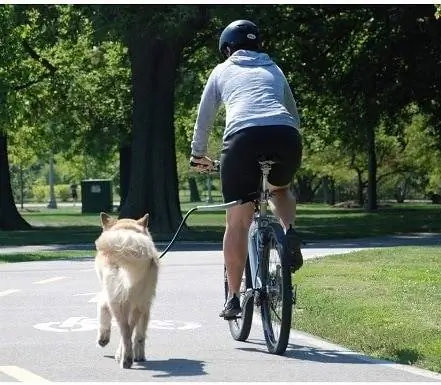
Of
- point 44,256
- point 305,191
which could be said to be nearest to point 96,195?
point 305,191

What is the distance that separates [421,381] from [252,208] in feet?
6.36

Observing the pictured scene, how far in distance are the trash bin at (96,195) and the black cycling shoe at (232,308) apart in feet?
164

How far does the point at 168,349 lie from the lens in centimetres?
789

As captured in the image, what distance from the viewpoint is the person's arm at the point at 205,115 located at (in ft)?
25.3

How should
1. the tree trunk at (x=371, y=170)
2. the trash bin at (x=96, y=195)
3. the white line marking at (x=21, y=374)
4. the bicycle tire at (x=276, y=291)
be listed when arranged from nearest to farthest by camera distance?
the white line marking at (x=21, y=374) < the bicycle tire at (x=276, y=291) < the tree trunk at (x=371, y=170) < the trash bin at (x=96, y=195)

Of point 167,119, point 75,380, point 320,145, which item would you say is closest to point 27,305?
point 75,380

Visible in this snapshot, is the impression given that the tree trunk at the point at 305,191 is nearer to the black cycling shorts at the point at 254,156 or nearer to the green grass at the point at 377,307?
the green grass at the point at 377,307

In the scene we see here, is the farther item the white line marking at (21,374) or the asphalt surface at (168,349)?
the asphalt surface at (168,349)

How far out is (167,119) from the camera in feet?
96.1

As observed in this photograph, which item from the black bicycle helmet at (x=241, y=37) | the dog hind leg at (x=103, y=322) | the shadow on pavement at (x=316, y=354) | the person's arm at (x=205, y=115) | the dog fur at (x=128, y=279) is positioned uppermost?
the black bicycle helmet at (x=241, y=37)

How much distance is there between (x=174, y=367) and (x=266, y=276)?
987 mm

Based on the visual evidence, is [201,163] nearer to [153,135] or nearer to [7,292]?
[7,292]

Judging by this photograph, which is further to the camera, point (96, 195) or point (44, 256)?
point (96, 195)

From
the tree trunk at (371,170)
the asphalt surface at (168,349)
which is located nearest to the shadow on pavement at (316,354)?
the asphalt surface at (168,349)
